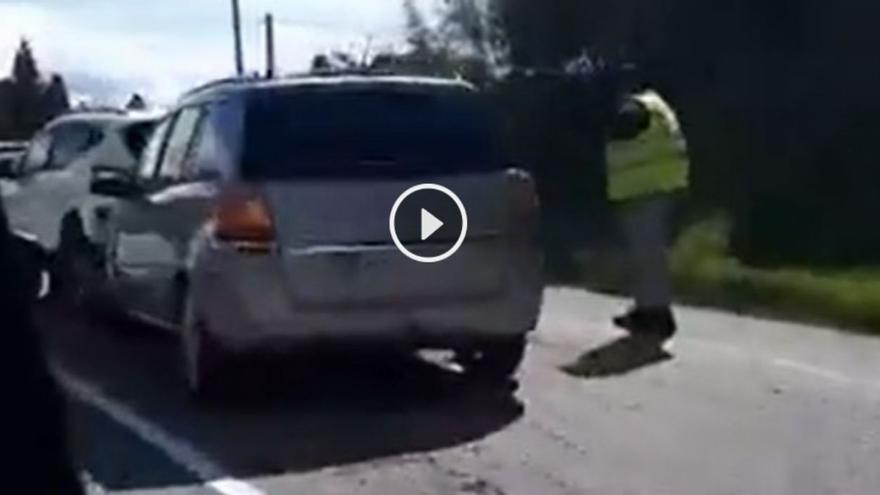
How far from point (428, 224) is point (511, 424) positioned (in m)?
1.02

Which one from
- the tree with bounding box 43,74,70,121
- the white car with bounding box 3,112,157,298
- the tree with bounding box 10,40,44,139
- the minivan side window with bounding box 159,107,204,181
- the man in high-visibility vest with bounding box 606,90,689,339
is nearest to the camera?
the minivan side window with bounding box 159,107,204,181

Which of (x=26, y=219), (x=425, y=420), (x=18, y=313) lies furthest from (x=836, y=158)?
(x=18, y=313)

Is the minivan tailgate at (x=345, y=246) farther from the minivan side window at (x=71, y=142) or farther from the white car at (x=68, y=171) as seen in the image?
the minivan side window at (x=71, y=142)

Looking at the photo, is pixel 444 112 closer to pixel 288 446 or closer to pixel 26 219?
pixel 288 446

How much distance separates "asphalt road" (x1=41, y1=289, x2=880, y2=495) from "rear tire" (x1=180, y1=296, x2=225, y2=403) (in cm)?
12

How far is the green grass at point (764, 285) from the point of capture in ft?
57.4

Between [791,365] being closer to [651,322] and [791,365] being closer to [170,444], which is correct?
[651,322]

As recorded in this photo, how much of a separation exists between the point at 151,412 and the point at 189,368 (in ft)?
0.97

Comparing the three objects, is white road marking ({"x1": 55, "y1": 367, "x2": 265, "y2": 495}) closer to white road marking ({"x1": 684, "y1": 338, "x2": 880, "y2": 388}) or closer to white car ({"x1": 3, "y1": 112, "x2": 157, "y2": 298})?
white car ({"x1": 3, "y1": 112, "x2": 157, "y2": 298})

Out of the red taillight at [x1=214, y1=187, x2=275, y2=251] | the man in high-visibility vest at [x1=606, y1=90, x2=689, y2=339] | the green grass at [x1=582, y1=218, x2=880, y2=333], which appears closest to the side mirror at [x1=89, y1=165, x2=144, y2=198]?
the red taillight at [x1=214, y1=187, x2=275, y2=251]

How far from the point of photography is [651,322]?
14.9 metres

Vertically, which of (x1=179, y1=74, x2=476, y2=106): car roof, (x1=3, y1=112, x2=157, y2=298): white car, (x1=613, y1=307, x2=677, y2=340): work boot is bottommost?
(x1=613, y1=307, x2=677, y2=340): work boot

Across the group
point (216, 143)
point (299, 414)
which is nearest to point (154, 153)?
point (216, 143)
